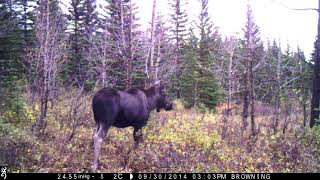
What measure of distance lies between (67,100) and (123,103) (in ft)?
18.6

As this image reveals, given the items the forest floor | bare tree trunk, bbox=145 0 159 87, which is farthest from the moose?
bare tree trunk, bbox=145 0 159 87

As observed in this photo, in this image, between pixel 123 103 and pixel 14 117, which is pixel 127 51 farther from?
pixel 123 103

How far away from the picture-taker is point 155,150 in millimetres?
9781

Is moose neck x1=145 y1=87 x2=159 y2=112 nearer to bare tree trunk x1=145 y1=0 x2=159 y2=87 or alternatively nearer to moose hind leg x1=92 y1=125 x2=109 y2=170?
moose hind leg x1=92 y1=125 x2=109 y2=170

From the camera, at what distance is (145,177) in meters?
7.89

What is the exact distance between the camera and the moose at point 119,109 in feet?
29.8

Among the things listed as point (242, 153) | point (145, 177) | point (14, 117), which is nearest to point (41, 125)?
point (14, 117)

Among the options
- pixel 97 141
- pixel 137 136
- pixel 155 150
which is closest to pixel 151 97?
pixel 137 136

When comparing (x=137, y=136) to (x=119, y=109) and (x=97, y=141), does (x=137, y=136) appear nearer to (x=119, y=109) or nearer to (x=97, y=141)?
(x=119, y=109)

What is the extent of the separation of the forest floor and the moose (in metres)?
0.55

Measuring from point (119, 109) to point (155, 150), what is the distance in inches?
53.0

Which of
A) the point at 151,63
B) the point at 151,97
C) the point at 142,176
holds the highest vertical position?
the point at 151,63

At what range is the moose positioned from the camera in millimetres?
9094

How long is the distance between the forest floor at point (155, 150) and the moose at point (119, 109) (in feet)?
1.80
